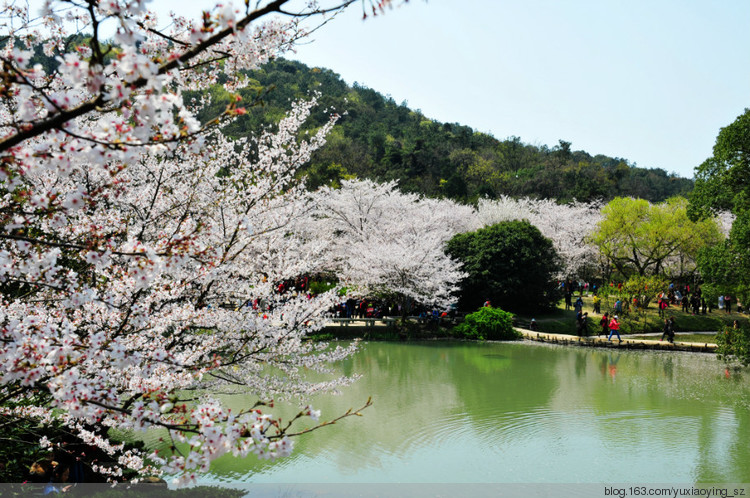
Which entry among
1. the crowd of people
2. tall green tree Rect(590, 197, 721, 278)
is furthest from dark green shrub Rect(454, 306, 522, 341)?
tall green tree Rect(590, 197, 721, 278)

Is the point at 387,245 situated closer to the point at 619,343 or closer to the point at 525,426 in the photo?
the point at 619,343

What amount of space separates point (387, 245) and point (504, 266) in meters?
4.59

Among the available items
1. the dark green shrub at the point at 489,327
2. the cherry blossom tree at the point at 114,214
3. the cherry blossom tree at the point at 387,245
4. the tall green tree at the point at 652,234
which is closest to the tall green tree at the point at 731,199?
the dark green shrub at the point at 489,327

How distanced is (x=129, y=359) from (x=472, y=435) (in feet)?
23.9

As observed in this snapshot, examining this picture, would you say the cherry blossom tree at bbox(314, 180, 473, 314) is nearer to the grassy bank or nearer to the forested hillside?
the grassy bank

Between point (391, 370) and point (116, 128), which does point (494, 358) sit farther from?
point (116, 128)

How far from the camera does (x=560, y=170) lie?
141ft

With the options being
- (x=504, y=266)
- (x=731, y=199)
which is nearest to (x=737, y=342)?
(x=731, y=199)

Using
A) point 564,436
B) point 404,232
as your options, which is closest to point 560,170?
point 404,232

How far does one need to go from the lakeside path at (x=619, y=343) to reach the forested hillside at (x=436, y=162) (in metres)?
14.7

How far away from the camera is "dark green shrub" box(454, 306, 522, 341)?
57.0 feet

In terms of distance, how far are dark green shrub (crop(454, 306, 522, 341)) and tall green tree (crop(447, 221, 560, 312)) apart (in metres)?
2.18

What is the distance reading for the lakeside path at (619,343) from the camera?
1592cm

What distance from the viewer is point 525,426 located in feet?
29.2
